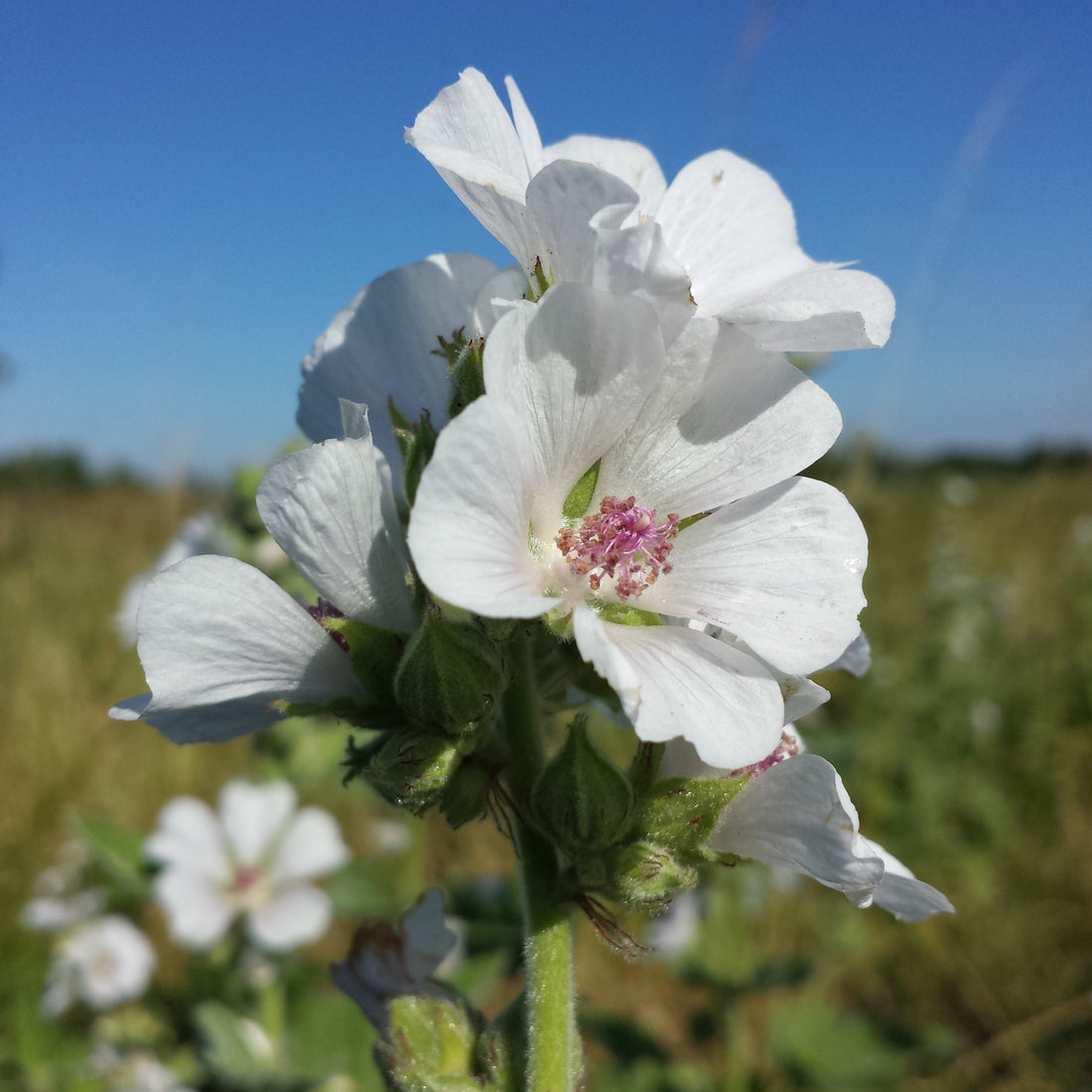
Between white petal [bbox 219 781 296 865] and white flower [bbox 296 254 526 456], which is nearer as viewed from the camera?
white flower [bbox 296 254 526 456]

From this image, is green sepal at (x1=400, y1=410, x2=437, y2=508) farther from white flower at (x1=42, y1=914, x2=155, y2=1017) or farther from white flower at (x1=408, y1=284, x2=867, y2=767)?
white flower at (x1=42, y1=914, x2=155, y2=1017)

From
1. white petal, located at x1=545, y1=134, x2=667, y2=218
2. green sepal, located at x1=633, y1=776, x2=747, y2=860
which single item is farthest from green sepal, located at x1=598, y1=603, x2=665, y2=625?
white petal, located at x1=545, y1=134, x2=667, y2=218

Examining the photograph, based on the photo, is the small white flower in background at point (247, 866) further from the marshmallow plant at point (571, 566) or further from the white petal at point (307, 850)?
the marshmallow plant at point (571, 566)

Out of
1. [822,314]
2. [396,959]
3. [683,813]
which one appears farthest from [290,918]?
[822,314]

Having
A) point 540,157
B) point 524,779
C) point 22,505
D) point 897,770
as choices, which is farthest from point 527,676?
point 22,505

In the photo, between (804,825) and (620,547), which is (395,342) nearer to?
(620,547)

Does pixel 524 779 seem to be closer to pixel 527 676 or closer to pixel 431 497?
pixel 527 676
